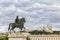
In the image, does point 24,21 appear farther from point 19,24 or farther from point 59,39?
point 59,39

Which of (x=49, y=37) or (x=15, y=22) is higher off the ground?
(x=15, y=22)

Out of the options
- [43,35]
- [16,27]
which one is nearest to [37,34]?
[43,35]

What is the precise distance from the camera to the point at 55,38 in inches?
3593

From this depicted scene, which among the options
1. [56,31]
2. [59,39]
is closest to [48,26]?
[56,31]

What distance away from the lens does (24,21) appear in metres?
39.2

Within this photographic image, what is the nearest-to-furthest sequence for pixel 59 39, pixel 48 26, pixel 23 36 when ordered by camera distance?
pixel 23 36
pixel 59 39
pixel 48 26

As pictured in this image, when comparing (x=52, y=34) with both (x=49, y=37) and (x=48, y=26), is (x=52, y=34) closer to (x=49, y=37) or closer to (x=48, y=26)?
(x=49, y=37)

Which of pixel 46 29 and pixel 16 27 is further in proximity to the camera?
pixel 46 29

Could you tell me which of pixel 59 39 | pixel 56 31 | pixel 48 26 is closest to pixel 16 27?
pixel 59 39

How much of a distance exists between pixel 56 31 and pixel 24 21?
58.9 m

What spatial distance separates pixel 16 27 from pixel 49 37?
52843 millimetres

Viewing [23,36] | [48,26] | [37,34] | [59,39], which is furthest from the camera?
[48,26]

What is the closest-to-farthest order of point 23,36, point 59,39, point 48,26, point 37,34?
1. point 23,36
2. point 59,39
3. point 37,34
4. point 48,26

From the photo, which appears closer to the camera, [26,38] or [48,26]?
[26,38]
